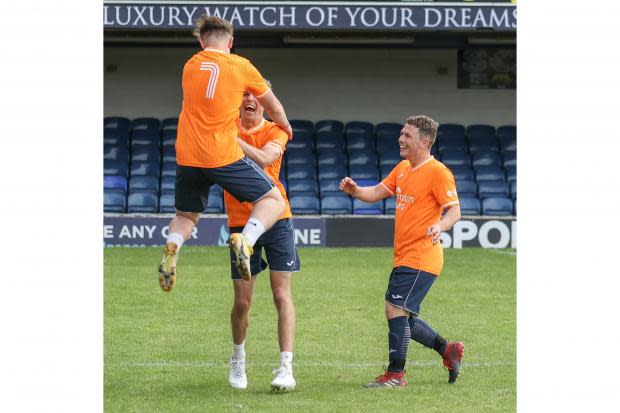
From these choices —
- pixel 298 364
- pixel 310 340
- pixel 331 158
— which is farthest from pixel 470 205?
pixel 298 364

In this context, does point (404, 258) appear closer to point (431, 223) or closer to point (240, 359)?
point (431, 223)

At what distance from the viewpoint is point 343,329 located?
10.3 m

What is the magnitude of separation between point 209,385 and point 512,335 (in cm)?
343

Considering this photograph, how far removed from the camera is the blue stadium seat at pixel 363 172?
20.9 m

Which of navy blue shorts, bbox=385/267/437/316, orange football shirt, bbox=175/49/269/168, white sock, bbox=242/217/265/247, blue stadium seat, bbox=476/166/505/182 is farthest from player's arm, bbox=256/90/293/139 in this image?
blue stadium seat, bbox=476/166/505/182

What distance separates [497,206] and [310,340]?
11.1 metres

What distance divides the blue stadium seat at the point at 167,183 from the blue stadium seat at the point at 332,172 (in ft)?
8.75

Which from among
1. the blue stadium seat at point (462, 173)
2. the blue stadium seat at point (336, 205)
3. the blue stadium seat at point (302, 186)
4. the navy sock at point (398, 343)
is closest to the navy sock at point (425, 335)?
the navy sock at point (398, 343)

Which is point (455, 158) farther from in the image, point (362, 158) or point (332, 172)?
point (332, 172)

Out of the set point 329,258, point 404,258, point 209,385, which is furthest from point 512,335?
point 329,258

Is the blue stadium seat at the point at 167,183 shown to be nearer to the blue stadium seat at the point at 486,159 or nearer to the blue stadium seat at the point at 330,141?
the blue stadium seat at the point at 330,141

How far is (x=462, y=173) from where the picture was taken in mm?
21172

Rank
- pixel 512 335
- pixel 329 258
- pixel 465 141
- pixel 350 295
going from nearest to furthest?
pixel 512 335
pixel 350 295
pixel 329 258
pixel 465 141

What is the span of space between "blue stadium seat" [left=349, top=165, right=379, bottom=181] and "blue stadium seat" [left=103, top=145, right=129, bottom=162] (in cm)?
411
